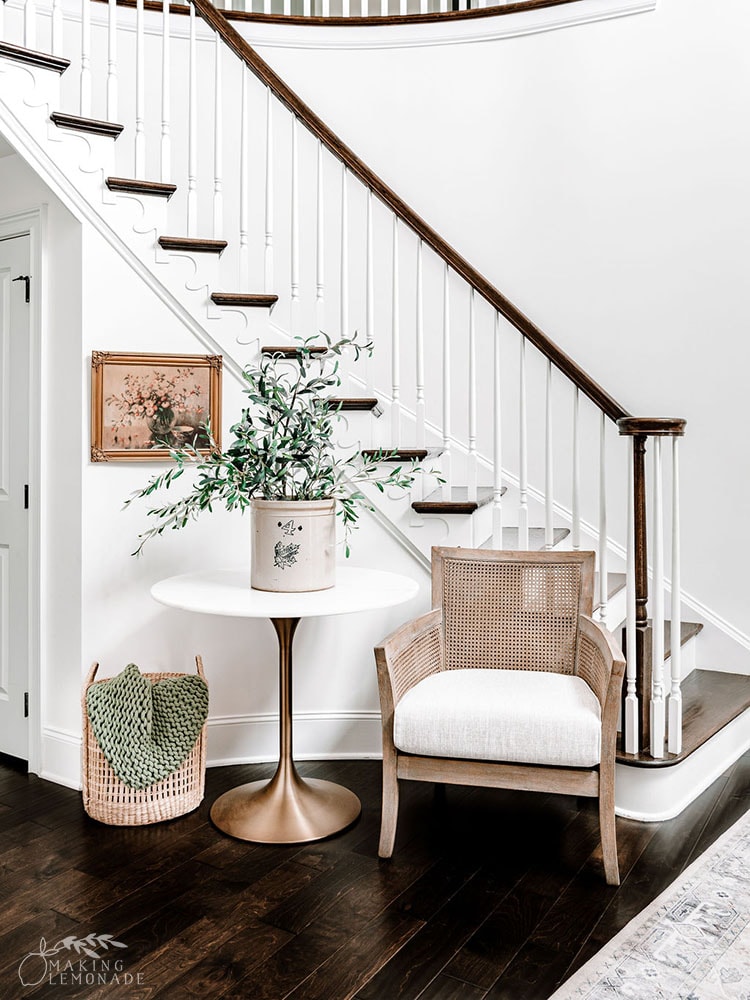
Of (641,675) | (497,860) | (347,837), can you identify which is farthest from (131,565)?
(641,675)

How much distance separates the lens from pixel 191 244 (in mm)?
2893

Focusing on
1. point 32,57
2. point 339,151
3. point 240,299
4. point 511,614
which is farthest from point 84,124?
point 511,614

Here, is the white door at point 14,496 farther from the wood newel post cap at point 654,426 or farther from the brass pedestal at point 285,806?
the wood newel post cap at point 654,426

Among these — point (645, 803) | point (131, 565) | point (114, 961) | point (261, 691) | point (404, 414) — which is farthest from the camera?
point (404, 414)

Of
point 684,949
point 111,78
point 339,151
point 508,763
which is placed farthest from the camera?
point 339,151

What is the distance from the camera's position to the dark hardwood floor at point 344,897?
182 centimetres

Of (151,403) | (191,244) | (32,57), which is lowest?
(151,403)

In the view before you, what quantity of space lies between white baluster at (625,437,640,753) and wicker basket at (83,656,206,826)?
4.42 ft

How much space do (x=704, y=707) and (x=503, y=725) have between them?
4.17ft

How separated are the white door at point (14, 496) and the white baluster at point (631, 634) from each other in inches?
81.4

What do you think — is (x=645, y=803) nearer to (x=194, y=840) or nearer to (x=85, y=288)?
(x=194, y=840)

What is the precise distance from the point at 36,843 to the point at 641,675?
1908 millimetres

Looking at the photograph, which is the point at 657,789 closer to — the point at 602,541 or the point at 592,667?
the point at 592,667

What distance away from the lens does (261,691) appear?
3117 millimetres
